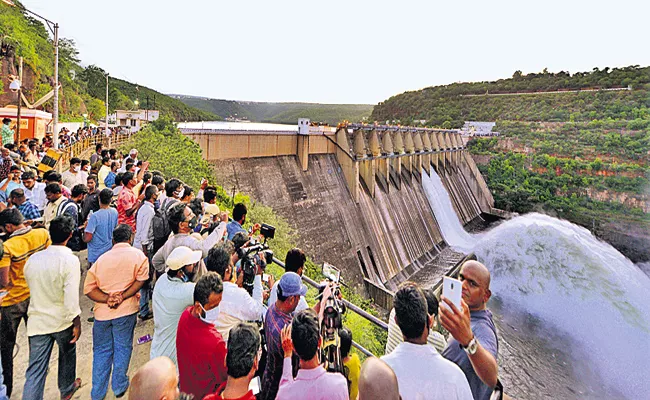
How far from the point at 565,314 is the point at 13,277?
68.6ft

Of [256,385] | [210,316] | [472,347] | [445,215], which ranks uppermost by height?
[472,347]

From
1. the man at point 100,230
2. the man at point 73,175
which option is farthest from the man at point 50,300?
the man at point 73,175

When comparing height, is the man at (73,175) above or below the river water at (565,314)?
above

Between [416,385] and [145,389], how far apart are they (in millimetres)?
1289

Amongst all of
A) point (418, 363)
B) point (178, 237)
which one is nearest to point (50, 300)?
point (178, 237)

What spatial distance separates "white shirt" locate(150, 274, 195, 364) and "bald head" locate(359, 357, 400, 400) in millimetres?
1619

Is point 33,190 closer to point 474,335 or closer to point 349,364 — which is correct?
point 349,364

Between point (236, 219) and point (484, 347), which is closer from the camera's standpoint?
point (484, 347)

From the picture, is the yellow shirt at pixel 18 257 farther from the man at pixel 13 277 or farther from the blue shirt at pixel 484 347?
the blue shirt at pixel 484 347

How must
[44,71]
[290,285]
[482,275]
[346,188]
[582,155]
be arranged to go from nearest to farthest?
1. [482,275]
2. [290,285]
3. [346,188]
4. [44,71]
5. [582,155]

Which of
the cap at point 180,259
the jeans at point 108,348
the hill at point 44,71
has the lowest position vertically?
the jeans at point 108,348

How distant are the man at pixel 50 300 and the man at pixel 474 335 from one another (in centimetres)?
294

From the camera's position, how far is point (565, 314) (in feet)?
58.3

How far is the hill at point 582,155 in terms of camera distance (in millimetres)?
40531
